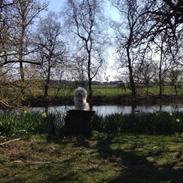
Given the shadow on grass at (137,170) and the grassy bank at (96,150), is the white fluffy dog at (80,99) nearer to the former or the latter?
the grassy bank at (96,150)

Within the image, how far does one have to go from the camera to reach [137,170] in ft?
28.8

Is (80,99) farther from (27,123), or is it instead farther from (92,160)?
(92,160)

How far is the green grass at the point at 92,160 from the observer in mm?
8016

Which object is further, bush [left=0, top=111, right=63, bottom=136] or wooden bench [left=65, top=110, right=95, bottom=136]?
wooden bench [left=65, top=110, right=95, bottom=136]

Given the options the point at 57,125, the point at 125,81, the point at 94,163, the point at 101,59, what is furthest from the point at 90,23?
the point at 94,163

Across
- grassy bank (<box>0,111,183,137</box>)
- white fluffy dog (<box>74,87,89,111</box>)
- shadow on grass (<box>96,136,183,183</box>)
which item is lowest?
shadow on grass (<box>96,136,183,183</box>)

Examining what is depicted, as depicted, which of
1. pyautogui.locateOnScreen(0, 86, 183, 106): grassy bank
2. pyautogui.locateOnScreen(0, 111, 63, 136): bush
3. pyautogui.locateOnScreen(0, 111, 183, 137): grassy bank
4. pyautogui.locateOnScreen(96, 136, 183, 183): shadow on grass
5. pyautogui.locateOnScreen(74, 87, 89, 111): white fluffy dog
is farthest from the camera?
pyautogui.locateOnScreen(0, 86, 183, 106): grassy bank

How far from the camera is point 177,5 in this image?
39.7 feet

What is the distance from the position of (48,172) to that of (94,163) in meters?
1.28

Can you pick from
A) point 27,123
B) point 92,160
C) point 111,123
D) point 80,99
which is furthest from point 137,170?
point 111,123

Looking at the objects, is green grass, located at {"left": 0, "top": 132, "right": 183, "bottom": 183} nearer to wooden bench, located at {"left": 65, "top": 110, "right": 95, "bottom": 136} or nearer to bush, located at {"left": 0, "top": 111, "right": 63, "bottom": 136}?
wooden bench, located at {"left": 65, "top": 110, "right": 95, "bottom": 136}

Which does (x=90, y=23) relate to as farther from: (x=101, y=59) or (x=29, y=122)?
(x=29, y=122)

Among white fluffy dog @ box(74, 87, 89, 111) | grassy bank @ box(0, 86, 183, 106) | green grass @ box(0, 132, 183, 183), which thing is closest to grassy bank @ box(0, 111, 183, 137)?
white fluffy dog @ box(74, 87, 89, 111)

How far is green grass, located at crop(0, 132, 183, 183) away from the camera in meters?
8.02
